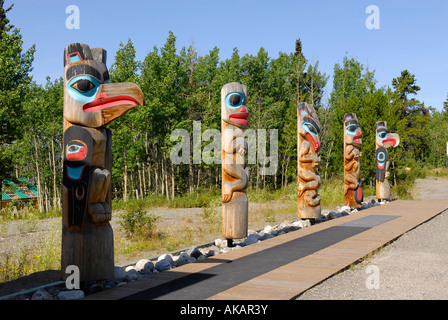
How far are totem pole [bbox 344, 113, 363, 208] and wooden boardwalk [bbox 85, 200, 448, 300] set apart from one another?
4.33 m

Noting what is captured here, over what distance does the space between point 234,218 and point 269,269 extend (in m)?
2.20

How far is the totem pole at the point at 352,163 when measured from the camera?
13.9m

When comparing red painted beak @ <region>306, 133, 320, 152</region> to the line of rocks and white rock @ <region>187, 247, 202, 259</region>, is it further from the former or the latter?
white rock @ <region>187, 247, 202, 259</region>

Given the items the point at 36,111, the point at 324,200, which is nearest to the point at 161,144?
the point at 36,111

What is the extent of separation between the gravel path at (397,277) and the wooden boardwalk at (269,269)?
159mm

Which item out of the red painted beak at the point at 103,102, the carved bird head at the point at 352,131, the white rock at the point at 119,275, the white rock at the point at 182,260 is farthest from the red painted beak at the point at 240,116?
the carved bird head at the point at 352,131

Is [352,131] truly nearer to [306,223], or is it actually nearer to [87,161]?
[306,223]

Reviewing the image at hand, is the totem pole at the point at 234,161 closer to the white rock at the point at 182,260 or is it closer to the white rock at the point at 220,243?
the white rock at the point at 220,243

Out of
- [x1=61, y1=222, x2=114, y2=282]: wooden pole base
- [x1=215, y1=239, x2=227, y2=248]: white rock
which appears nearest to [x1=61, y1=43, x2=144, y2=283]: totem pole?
[x1=61, y1=222, x2=114, y2=282]: wooden pole base

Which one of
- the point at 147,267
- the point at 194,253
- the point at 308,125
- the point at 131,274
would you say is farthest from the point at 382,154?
the point at 131,274

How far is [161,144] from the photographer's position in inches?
1112

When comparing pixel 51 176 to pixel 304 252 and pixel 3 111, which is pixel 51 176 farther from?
pixel 304 252

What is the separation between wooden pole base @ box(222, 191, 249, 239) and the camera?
25.7 ft
